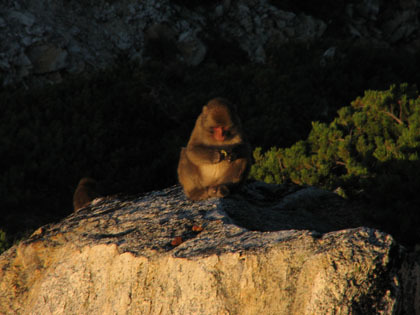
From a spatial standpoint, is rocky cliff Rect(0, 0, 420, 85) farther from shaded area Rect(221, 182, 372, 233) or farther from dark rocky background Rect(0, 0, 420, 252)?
shaded area Rect(221, 182, 372, 233)

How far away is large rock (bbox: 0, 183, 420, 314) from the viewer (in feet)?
8.52

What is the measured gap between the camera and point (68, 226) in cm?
438

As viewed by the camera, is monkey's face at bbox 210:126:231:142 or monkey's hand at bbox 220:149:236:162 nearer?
monkey's hand at bbox 220:149:236:162

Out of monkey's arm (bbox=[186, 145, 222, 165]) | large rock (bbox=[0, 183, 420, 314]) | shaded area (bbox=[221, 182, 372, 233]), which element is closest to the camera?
large rock (bbox=[0, 183, 420, 314])

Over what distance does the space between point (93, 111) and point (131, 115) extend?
897 mm

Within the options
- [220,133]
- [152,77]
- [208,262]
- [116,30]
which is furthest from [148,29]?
[208,262]

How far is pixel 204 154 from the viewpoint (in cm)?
464

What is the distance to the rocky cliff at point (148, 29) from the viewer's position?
1673 centimetres

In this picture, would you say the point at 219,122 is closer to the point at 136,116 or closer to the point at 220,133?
the point at 220,133

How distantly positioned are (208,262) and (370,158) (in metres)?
5.41

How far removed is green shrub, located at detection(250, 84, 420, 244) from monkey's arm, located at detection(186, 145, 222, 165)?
210 cm

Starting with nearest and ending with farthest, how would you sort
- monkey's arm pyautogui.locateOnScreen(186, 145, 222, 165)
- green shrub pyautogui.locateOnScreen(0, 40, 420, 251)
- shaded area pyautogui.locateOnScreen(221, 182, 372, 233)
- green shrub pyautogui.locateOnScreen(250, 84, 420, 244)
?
shaded area pyautogui.locateOnScreen(221, 182, 372, 233)
monkey's arm pyautogui.locateOnScreen(186, 145, 222, 165)
green shrub pyautogui.locateOnScreen(250, 84, 420, 244)
green shrub pyautogui.locateOnScreen(0, 40, 420, 251)

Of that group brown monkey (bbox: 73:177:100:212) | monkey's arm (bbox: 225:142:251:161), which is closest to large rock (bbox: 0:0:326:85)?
brown monkey (bbox: 73:177:100:212)

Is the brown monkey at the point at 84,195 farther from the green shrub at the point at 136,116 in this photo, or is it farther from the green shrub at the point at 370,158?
the green shrub at the point at 370,158
